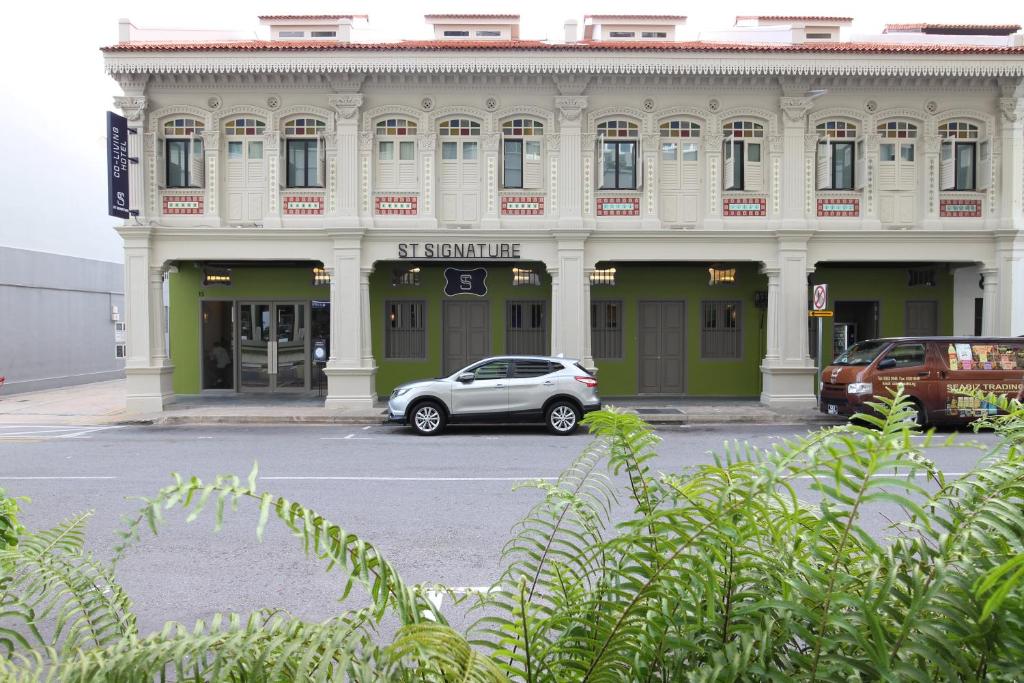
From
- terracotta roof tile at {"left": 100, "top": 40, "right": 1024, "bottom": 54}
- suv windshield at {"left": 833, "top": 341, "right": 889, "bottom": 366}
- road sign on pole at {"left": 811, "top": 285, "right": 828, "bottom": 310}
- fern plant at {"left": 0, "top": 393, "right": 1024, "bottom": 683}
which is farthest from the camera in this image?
terracotta roof tile at {"left": 100, "top": 40, "right": 1024, "bottom": 54}

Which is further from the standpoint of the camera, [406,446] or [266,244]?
[266,244]

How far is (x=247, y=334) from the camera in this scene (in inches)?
801

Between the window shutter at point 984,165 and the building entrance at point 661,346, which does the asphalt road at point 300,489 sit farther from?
the window shutter at point 984,165

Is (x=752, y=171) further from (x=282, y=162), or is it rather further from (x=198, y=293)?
(x=198, y=293)

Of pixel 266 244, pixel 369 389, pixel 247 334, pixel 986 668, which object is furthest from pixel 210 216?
pixel 986 668

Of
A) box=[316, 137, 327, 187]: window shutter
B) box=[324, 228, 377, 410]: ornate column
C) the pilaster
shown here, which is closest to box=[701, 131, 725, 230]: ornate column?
the pilaster

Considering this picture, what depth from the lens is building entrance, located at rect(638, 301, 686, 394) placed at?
65.4 ft

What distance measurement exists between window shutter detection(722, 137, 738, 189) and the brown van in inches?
206

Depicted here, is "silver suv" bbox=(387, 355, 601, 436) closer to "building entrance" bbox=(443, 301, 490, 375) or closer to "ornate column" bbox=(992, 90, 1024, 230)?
"building entrance" bbox=(443, 301, 490, 375)

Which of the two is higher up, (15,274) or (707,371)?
(15,274)

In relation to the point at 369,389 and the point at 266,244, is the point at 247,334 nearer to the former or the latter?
the point at 266,244

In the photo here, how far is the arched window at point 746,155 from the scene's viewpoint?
58.2 ft

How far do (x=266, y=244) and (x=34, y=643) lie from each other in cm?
1396

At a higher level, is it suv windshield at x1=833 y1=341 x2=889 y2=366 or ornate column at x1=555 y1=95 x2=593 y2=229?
ornate column at x1=555 y1=95 x2=593 y2=229
